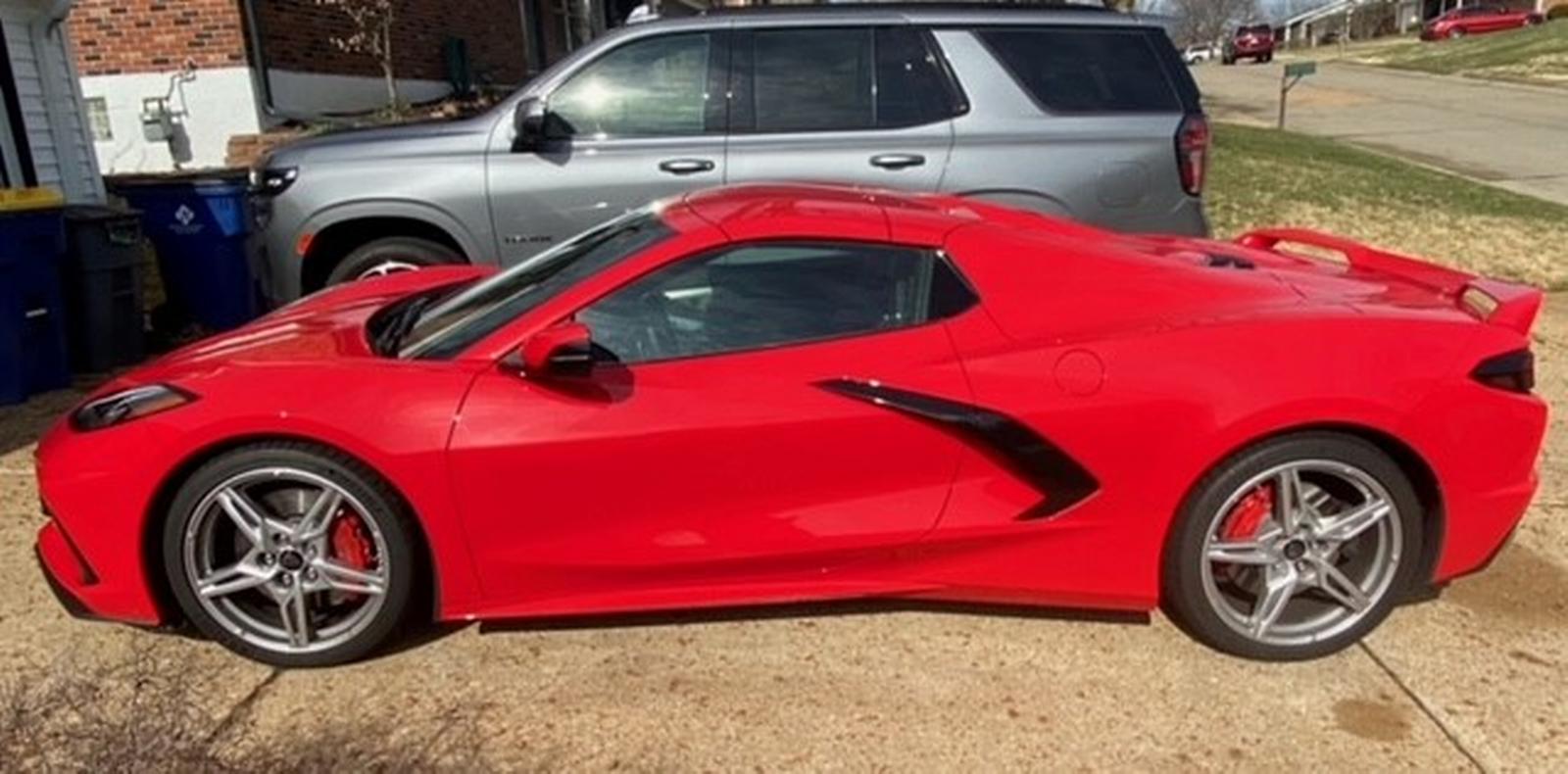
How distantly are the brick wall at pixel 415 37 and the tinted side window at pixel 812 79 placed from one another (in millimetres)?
7261

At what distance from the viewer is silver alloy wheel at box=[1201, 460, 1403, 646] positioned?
2.94 metres

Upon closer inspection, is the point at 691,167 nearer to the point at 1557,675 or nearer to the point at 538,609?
the point at 538,609

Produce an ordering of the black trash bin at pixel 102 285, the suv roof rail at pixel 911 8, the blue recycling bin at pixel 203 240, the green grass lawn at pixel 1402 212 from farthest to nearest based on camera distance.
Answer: the green grass lawn at pixel 1402 212 → the blue recycling bin at pixel 203 240 → the black trash bin at pixel 102 285 → the suv roof rail at pixel 911 8

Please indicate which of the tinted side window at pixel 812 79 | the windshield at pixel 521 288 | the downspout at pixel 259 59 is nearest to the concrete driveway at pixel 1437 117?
the tinted side window at pixel 812 79

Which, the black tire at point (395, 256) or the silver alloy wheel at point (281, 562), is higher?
the black tire at point (395, 256)

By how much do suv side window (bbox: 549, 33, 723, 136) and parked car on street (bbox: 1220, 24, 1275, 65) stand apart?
2063 inches

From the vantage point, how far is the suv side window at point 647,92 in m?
5.09

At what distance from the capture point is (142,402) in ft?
9.55

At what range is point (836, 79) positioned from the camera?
5.10m

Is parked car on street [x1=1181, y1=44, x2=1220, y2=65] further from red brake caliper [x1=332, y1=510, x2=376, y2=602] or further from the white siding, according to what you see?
red brake caliper [x1=332, y1=510, x2=376, y2=602]

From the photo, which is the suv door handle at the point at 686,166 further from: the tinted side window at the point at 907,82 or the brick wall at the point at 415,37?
the brick wall at the point at 415,37

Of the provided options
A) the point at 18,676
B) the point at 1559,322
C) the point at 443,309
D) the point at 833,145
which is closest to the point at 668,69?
the point at 833,145

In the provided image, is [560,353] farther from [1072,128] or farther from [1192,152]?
[1192,152]

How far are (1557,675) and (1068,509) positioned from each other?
55.9 inches
